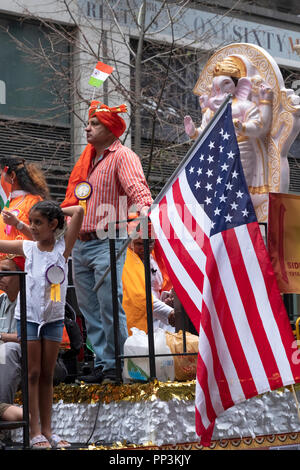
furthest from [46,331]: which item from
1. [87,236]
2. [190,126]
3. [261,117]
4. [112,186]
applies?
[190,126]

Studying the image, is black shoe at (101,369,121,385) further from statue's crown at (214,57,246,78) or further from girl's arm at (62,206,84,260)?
statue's crown at (214,57,246,78)

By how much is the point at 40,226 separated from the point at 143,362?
45.1 inches

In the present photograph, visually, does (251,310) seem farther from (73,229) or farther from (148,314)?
(73,229)

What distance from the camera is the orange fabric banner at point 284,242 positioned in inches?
209

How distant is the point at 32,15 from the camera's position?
44.3 feet

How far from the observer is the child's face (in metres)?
5.39

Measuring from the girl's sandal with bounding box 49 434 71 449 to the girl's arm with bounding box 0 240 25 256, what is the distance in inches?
47.1

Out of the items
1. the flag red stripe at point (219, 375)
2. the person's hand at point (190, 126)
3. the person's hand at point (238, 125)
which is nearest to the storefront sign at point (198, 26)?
the person's hand at point (190, 126)

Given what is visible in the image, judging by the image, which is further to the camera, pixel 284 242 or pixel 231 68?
A: pixel 231 68

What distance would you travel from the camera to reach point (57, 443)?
17.1 ft
